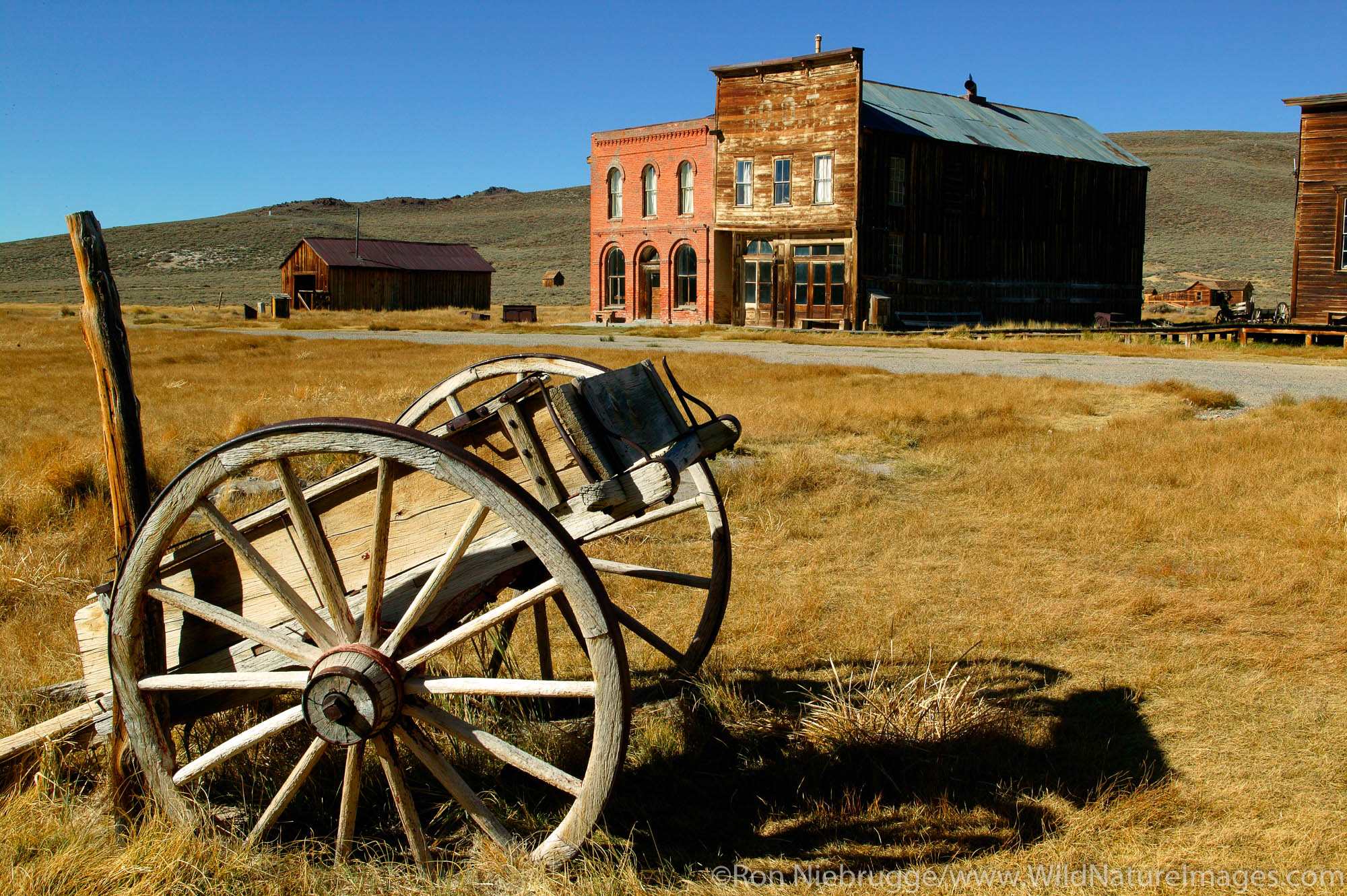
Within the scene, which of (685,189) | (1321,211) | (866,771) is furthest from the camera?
(685,189)

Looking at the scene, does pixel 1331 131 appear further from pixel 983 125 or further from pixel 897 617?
pixel 897 617

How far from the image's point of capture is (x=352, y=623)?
2.67 meters

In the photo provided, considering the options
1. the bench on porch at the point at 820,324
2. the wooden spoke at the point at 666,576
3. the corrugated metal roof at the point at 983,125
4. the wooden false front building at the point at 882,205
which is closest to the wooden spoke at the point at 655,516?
the wooden spoke at the point at 666,576

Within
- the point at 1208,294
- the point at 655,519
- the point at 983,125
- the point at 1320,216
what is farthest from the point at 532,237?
the point at 655,519

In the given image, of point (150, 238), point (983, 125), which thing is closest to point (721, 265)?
point (983, 125)

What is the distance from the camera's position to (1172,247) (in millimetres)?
70875

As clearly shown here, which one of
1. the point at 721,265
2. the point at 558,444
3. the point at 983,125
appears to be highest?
the point at 983,125

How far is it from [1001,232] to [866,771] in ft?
101

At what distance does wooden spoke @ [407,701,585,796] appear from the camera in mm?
2535

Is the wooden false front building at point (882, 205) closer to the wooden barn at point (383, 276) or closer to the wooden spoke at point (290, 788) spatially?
the wooden barn at point (383, 276)

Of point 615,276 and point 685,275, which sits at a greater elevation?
point 615,276

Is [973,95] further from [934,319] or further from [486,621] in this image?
[486,621]

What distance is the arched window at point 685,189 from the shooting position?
32250mm

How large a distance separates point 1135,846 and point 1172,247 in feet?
253
